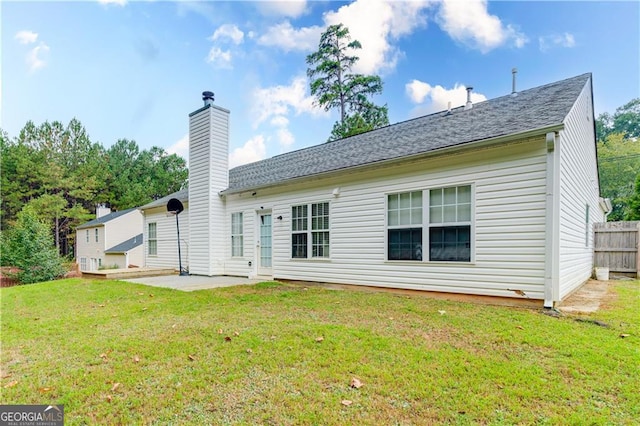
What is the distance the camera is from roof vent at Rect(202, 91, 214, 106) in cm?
1059

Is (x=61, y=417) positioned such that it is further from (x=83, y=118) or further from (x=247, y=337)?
(x=83, y=118)

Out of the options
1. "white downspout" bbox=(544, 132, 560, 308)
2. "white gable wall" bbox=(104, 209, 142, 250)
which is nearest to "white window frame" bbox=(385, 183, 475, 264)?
"white downspout" bbox=(544, 132, 560, 308)

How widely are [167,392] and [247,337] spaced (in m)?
1.35

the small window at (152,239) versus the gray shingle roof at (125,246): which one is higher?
the small window at (152,239)

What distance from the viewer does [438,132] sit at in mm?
7395

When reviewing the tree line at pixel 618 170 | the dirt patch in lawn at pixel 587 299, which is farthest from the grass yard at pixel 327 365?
the tree line at pixel 618 170

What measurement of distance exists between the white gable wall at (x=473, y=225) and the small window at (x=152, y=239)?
743cm

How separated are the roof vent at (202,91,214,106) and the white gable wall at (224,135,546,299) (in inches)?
169

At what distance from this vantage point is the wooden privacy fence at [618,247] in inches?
396

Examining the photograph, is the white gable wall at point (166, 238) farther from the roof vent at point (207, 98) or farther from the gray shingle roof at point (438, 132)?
the roof vent at point (207, 98)

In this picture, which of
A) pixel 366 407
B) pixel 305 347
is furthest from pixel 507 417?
pixel 305 347

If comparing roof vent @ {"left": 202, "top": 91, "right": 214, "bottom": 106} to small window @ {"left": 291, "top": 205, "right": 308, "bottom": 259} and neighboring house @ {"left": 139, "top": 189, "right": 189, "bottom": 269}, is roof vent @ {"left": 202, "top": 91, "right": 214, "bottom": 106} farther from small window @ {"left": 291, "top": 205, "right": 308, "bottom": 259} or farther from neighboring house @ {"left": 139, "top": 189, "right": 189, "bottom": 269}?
small window @ {"left": 291, "top": 205, "right": 308, "bottom": 259}

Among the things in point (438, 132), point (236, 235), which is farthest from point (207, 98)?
point (438, 132)

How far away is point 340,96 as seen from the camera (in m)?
22.7
